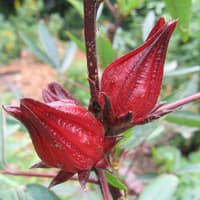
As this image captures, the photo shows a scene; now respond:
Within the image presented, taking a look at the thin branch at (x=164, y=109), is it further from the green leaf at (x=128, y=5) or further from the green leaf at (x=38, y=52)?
the green leaf at (x=38, y=52)

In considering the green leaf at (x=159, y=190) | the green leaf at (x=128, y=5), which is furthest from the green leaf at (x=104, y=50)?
the green leaf at (x=159, y=190)

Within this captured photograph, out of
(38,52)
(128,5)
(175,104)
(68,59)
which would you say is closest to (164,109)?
(175,104)

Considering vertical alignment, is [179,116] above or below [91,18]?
below

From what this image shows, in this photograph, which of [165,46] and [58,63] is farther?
[58,63]

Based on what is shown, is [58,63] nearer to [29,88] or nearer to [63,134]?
[63,134]

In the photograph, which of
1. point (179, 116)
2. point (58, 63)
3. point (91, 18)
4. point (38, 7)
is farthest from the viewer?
point (38, 7)

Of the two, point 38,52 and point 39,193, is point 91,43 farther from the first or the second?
point 38,52

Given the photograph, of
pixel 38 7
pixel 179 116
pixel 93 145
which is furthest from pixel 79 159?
pixel 38 7
